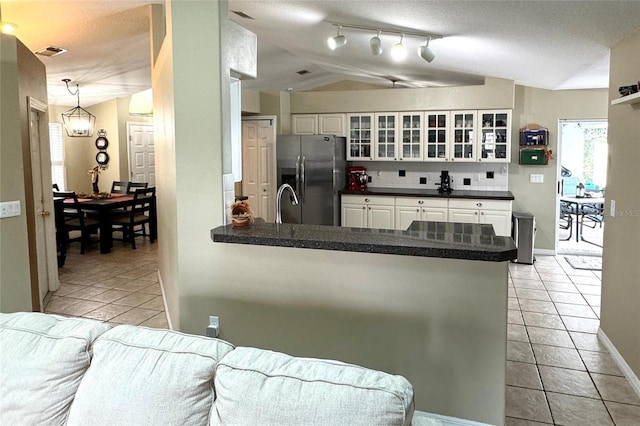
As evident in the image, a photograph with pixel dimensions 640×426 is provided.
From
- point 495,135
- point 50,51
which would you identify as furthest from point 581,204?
point 50,51

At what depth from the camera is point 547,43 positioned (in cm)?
390

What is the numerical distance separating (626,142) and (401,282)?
2.00m

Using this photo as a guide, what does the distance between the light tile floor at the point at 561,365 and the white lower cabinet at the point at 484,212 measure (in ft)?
3.35

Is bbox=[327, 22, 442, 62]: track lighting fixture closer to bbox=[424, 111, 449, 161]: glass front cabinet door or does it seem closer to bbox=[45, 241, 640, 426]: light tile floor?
bbox=[424, 111, 449, 161]: glass front cabinet door

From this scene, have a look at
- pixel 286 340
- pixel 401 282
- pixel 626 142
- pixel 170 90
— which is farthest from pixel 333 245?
pixel 626 142

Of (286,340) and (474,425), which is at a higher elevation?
(286,340)

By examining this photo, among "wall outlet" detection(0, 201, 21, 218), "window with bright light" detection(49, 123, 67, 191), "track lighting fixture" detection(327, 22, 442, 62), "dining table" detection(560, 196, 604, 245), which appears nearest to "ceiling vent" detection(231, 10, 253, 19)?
"track lighting fixture" detection(327, 22, 442, 62)

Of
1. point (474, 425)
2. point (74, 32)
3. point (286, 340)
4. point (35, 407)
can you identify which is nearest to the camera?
point (35, 407)

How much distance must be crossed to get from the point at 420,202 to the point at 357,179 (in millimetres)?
1024

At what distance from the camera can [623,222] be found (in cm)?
330

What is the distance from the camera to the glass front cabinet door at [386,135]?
6.61 meters

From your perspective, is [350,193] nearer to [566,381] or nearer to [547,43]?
[547,43]

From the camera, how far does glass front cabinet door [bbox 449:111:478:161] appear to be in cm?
632

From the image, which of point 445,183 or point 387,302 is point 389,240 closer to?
point 387,302
